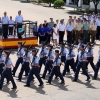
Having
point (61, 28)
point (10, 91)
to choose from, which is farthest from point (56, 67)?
point (61, 28)

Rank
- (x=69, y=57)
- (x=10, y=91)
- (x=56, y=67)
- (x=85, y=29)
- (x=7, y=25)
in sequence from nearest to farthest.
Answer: (x=10, y=91)
(x=56, y=67)
(x=69, y=57)
(x=7, y=25)
(x=85, y=29)

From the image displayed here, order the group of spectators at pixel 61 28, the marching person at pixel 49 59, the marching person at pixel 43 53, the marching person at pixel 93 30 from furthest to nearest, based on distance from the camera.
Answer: the marching person at pixel 93 30 < the group of spectators at pixel 61 28 < the marching person at pixel 43 53 < the marching person at pixel 49 59

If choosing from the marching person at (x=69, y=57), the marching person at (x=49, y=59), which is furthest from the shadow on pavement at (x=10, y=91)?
the marching person at (x=69, y=57)

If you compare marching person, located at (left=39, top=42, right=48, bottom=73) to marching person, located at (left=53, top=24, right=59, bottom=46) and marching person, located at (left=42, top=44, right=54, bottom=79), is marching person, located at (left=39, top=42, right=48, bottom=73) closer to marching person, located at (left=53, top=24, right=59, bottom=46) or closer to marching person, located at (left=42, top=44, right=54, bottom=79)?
marching person, located at (left=42, top=44, right=54, bottom=79)

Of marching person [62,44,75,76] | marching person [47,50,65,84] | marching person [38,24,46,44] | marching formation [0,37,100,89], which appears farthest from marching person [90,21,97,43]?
marching person [47,50,65,84]

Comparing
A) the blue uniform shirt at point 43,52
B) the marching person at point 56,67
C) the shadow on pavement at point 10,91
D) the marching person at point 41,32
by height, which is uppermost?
the marching person at point 41,32

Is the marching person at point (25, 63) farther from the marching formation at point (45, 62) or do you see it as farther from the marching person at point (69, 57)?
the marching person at point (69, 57)

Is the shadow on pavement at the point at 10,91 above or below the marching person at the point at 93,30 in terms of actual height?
below

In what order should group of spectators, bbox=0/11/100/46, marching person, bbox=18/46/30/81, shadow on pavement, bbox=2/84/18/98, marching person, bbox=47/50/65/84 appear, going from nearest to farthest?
shadow on pavement, bbox=2/84/18/98, marching person, bbox=47/50/65/84, marching person, bbox=18/46/30/81, group of spectators, bbox=0/11/100/46

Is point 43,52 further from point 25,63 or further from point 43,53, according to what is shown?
point 25,63

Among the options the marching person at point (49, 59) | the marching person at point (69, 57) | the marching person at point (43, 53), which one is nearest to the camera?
the marching person at point (49, 59)

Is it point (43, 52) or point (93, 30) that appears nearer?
point (43, 52)

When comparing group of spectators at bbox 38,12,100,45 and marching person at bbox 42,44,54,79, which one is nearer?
marching person at bbox 42,44,54,79

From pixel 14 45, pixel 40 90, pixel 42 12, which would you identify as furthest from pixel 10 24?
pixel 42 12
